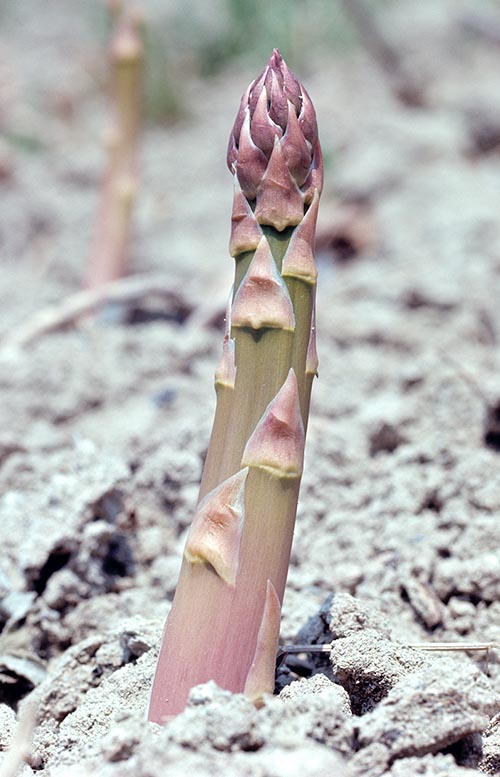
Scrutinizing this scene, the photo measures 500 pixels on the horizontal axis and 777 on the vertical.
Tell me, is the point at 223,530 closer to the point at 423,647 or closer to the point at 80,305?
the point at 423,647

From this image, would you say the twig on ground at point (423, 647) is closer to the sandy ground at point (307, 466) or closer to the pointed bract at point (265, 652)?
the sandy ground at point (307, 466)

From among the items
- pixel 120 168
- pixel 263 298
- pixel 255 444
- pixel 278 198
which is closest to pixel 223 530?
pixel 255 444

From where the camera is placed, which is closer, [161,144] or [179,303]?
[179,303]

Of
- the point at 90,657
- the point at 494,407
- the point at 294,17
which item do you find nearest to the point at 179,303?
the point at 494,407

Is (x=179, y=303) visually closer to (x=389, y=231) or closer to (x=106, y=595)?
(x=389, y=231)

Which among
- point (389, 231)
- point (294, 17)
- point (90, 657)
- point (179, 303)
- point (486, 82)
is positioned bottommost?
point (90, 657)

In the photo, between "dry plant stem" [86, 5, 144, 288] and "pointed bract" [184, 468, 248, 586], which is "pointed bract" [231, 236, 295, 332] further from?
"dry plant stem" [86, 5, 144, 288]
